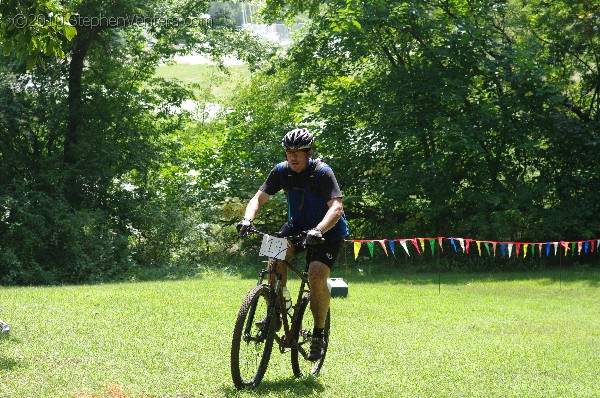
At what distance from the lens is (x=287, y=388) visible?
7.47 metres

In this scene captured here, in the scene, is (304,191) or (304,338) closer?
(304,191)

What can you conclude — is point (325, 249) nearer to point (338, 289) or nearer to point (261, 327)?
point (261, 327)

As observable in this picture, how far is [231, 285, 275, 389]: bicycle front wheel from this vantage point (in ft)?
22.7

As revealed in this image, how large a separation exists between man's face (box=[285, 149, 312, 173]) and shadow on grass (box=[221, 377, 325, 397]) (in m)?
1.79

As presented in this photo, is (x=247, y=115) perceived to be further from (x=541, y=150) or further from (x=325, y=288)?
(x=325, y=288)

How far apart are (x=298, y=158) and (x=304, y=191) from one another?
31 centimetres

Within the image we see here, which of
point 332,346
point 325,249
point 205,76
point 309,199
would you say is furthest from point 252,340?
point 205,76

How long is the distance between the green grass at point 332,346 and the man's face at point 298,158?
1.82 m

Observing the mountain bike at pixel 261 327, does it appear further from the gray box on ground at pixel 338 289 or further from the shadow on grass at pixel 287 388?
the gray box on ground at pixel 338 289

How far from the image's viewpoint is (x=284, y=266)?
24.2 feet

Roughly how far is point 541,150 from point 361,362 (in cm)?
1680

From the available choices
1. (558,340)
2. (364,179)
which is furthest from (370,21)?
(558,340)

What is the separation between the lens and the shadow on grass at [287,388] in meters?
7.15

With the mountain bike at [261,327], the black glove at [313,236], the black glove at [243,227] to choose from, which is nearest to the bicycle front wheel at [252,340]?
the mountain bike at [261,327]
